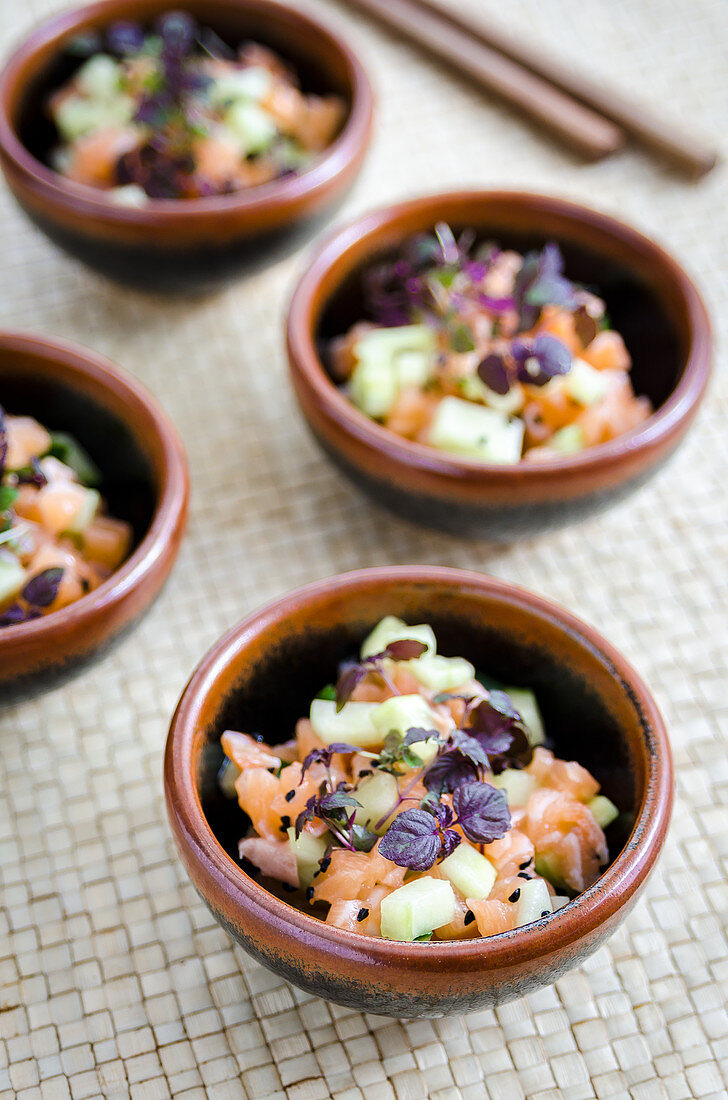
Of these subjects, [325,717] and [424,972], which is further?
[325,717]

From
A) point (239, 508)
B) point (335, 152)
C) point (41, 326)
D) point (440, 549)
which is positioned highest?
point (335, 152)

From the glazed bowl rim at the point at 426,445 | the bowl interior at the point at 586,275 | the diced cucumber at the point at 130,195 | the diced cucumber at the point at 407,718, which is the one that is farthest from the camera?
the diced cucumber at the point at 130,195

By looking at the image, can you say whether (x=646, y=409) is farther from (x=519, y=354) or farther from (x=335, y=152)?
(x=335, y=152)

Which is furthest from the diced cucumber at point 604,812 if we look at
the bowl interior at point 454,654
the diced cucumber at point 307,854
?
the diced cucumber at point 307,854

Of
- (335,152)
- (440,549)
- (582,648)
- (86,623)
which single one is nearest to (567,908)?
(582,648)

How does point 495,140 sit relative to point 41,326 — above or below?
above

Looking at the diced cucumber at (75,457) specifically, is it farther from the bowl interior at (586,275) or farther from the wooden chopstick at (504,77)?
the wooden chopstick at (504,77)
